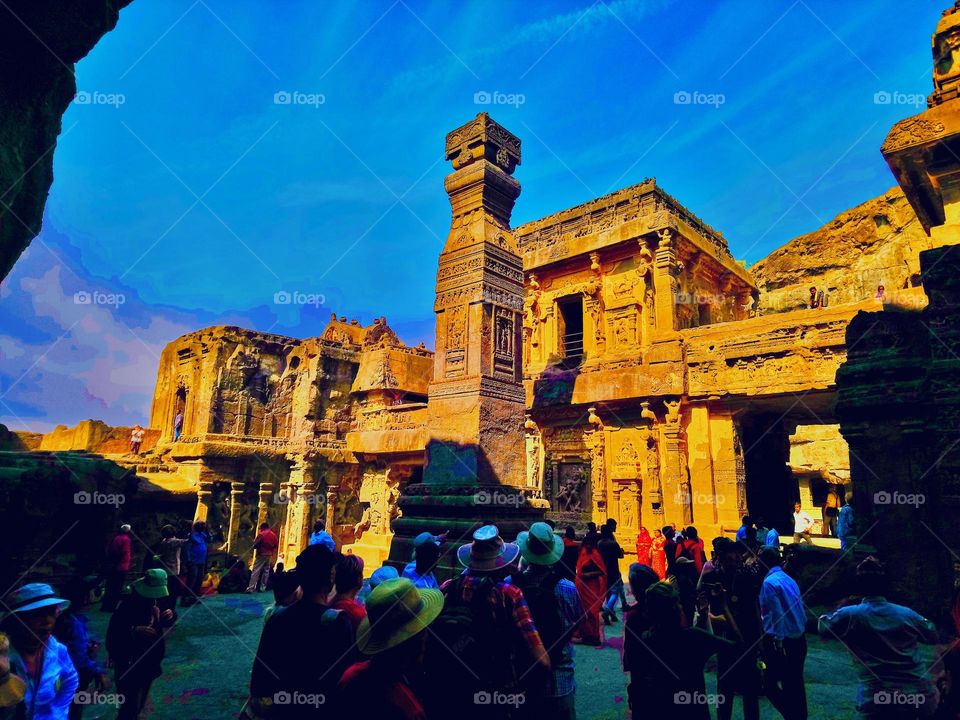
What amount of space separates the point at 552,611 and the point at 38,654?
2.37 m

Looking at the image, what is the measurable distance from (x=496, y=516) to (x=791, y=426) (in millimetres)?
11354

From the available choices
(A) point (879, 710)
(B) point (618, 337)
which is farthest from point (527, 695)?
(B) point (618, 337)

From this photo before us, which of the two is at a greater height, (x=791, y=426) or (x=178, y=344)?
(x=178, y=344)

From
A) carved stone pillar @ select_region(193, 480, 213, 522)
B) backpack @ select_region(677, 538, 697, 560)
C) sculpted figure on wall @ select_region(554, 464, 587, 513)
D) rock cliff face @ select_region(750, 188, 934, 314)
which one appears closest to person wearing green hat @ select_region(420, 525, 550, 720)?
backpack @ select_region(677, 538, 697, 560)

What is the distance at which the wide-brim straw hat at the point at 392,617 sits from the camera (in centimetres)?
176

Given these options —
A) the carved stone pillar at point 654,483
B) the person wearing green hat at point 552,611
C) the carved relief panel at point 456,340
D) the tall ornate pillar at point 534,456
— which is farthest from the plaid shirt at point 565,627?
the tall ornate pillar at point 534,456

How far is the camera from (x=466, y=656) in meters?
2.29

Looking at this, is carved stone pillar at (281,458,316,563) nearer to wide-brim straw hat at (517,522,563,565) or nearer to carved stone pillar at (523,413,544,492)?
carved stone pillar at (523,413,544,492)

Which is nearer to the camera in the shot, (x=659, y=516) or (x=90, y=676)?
(x=90, y=676)

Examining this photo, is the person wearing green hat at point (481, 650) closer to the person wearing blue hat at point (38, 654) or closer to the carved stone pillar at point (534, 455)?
the person wearing blue hat at point (38, 654)

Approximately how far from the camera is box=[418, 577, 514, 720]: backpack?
2.18 m

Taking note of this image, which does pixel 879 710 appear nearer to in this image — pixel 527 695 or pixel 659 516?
pixel 527 695

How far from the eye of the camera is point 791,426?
13547mm

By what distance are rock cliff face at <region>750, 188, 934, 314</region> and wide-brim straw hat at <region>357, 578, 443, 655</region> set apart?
90.1 feet
